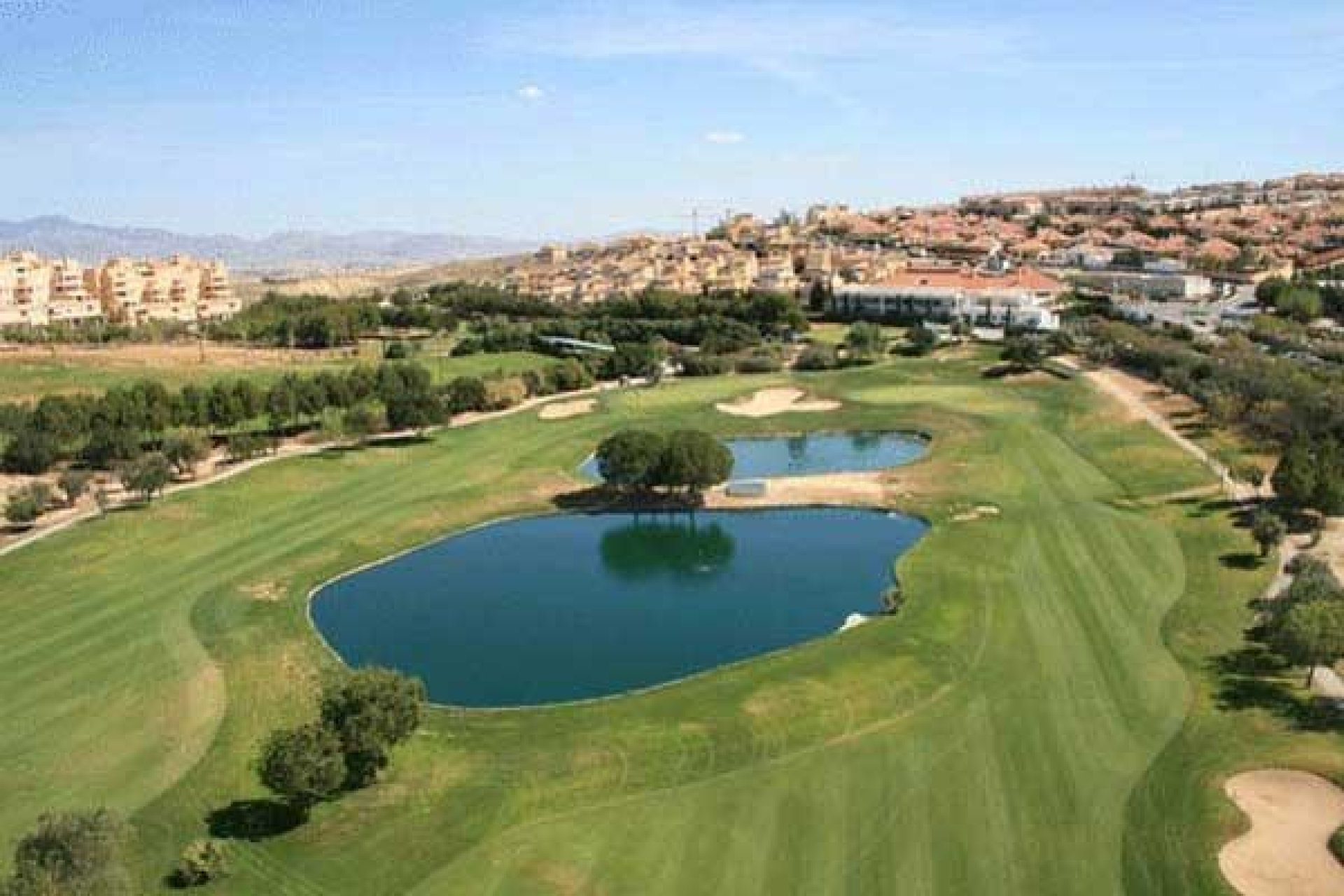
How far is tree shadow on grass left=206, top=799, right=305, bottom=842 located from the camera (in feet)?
91.4

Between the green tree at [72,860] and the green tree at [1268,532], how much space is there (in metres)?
40.4

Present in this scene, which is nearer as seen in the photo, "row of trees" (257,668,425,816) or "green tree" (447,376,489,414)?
"row of trees" (257,668,425,816)

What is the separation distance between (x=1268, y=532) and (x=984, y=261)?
118155 millimetres

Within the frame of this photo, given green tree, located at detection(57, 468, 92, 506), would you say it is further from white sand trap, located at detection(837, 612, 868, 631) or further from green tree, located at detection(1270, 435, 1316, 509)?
green tree, located at detection(1270, 435, 1316, 509)

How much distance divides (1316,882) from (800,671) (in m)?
15.4

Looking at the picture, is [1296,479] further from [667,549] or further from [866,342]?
[866,342]

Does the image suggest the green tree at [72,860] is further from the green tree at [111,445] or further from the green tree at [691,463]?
the green tree at [111,445]

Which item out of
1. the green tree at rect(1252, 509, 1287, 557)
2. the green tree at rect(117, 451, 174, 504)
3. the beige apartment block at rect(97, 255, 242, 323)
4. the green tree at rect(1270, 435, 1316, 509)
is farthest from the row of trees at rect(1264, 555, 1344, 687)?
the beige apartment block at rect(97, 255, 242, 323)

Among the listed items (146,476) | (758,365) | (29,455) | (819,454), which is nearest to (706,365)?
(758,365)

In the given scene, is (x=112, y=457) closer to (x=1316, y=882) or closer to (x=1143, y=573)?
(x=1143, y=573)

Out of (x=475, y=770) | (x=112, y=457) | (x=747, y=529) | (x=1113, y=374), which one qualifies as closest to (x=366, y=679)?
(x=475, y=770)

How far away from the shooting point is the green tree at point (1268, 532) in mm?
44094

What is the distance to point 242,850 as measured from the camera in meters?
27.1

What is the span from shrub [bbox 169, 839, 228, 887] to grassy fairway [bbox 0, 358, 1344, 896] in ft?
1.90
